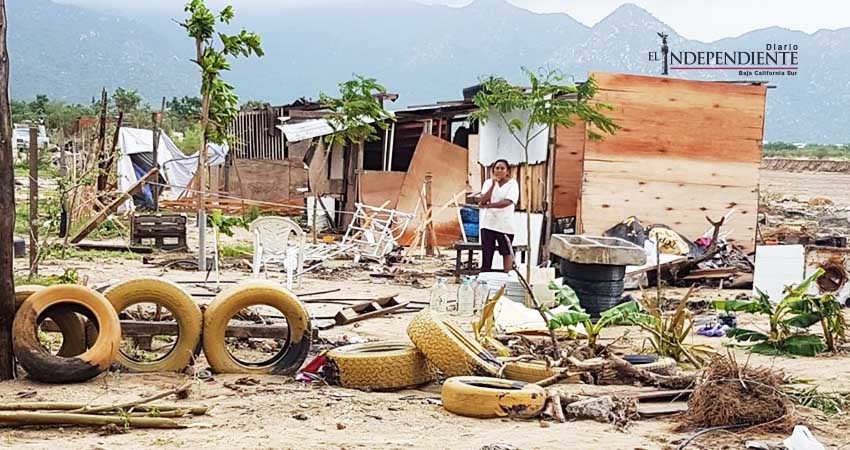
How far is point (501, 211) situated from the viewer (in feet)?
41.6

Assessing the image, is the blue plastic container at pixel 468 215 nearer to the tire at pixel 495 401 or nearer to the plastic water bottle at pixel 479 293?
the plastic water bottle at pixel 479 293

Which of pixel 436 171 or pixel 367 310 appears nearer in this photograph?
pixel 367 310

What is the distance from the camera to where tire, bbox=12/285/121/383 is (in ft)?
22.5

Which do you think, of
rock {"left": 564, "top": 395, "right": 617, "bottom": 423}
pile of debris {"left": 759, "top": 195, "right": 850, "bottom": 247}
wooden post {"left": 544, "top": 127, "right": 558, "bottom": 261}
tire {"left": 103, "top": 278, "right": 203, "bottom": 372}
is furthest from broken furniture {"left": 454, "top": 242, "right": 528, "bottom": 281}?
rock {"left": 564, "top": 395, "right": 617, "bottom": 423}

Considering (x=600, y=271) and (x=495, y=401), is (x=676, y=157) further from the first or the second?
(x=495, y=401)

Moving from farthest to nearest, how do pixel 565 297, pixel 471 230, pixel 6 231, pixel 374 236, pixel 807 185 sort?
pixel 807 185 → pixel 471 230 → pixel 374 236 → pixel 565 297 → pixel 6 231

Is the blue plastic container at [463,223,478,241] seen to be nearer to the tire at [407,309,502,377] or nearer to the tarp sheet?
the tarp sheet

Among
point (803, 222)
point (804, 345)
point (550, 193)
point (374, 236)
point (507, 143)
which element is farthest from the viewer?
point (803, 222)

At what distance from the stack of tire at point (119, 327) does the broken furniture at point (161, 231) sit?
30.9 feet

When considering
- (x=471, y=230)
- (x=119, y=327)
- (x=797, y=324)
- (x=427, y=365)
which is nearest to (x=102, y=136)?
(x=471, y=230)

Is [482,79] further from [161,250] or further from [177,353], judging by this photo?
[177,353]

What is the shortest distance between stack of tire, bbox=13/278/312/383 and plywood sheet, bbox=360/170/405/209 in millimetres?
12735

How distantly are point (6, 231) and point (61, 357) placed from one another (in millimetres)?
974

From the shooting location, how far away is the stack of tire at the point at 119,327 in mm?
6906
